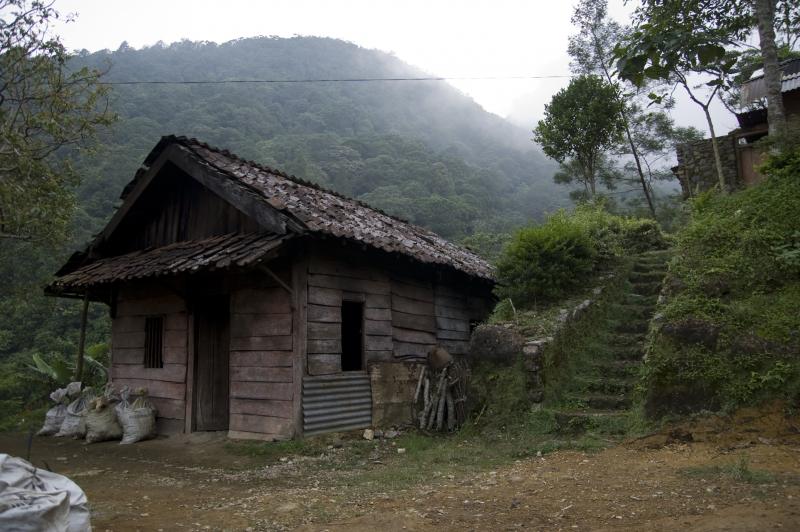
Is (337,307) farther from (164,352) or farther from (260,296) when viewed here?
(164,352)

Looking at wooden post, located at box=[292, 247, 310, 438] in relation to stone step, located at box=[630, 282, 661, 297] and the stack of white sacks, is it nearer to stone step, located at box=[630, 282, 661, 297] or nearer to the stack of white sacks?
the stack of white sacks

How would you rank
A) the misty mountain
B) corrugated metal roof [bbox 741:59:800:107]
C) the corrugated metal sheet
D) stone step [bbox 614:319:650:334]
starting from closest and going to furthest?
the corrugated metal sheet < stone step [bbox 614:319:650:334] < corrugated metal roof [bbox 741:59:800:107] < the misty mountain

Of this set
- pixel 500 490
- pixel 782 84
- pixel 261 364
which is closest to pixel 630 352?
pixel 500 490

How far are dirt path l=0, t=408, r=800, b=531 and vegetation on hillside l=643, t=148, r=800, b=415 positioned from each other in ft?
1.36

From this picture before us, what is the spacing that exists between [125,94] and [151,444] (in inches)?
1745

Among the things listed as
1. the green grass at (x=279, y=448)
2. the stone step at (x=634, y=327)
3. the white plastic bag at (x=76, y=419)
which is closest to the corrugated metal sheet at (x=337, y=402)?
the green grass at (x=279, y=448)

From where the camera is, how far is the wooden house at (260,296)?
8.18 meters

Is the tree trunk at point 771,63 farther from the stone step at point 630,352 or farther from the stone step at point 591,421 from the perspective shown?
the stone step at point 591,421

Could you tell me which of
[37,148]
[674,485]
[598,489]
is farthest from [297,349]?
[37,148]

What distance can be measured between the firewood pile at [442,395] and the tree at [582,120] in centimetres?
980

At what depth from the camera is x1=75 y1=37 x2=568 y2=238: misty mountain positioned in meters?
35.1

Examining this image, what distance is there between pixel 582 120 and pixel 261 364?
1234 cm

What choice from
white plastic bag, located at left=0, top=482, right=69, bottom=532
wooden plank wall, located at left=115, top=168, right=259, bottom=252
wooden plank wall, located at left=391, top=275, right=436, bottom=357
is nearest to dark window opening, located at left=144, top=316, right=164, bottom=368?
wooden plank wall, located at left=115, top=168, right=259, bottom=252

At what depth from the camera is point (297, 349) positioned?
8.10 meters
